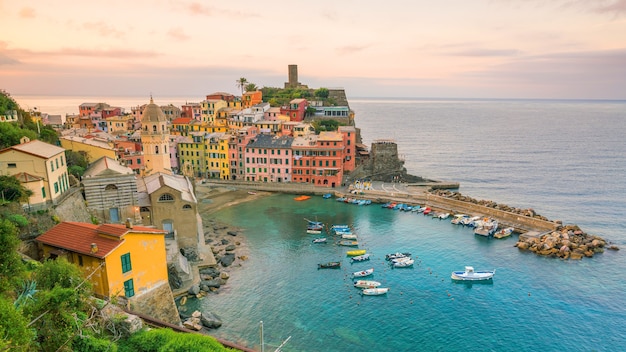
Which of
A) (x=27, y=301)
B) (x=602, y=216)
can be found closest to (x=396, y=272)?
(x=27, y=301)

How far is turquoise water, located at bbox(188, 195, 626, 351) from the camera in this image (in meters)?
32.4

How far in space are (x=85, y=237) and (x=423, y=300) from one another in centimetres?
3085

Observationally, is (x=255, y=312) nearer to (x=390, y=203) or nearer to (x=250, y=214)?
(x=250, y=214)

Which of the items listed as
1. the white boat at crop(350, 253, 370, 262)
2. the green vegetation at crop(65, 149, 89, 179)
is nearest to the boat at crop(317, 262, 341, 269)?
the white boat at crop(350, 253, 370, 262)

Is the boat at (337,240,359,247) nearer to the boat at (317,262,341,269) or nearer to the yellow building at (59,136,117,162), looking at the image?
the boat at (317,262,341,269)

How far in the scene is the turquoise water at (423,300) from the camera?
106 ft

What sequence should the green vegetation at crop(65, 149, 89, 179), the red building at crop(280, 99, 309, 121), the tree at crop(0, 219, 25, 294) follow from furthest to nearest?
the red building at crop(280, 99, 309, 121) → the green vegetation at crop(65, 149, 89, 179) → the tree at crop(0, 219, 25, 294)

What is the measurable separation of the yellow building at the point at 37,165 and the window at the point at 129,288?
14.1 m

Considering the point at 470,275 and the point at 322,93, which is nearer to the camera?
the point at 470,275

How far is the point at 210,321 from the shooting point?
3256 centimetres

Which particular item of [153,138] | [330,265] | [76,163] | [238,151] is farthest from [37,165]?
[238,151]

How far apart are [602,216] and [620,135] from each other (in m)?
147

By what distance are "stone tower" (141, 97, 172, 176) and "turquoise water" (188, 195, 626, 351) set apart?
17469 mm

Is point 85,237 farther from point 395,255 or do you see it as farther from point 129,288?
point 395,255
